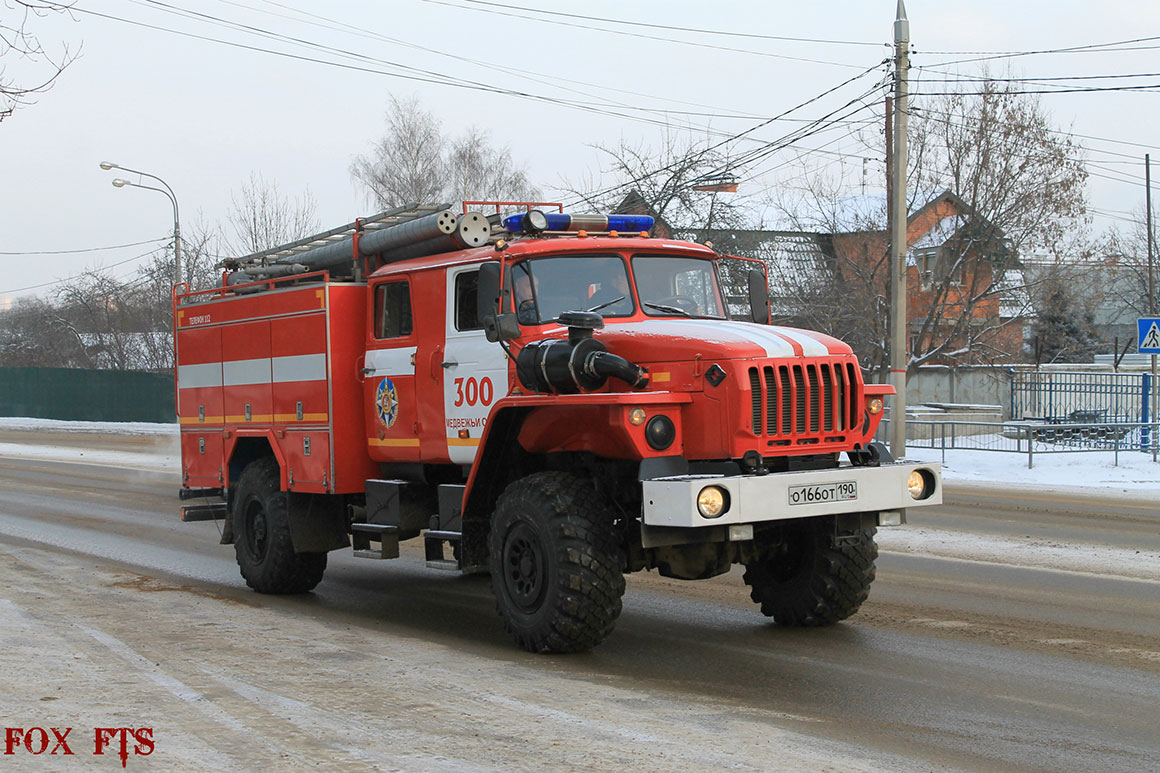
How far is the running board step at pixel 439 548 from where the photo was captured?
8656mm

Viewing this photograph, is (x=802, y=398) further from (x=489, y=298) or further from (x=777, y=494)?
(x=489, y=298)

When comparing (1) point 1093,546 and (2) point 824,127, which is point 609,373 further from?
(2) point 824,127

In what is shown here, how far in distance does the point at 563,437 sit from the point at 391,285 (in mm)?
2491

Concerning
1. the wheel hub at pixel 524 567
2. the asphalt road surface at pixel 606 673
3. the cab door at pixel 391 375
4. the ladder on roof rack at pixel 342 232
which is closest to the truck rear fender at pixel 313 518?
the asphalt road surface at pixel 606 673

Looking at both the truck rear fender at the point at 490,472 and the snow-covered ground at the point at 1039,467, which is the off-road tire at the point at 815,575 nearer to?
the truck rear fender at the point at 490,472

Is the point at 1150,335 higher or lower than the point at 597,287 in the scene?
higher

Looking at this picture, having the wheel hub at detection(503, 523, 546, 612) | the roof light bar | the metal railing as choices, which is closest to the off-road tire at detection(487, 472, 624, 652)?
the wheel hub at detection(503, 523, 546, 612)

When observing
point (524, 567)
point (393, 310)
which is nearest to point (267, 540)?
point (393, 310)

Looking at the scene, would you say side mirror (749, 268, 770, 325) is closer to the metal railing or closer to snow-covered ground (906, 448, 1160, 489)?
snow-covered ground (906, 448, 1160, 489)

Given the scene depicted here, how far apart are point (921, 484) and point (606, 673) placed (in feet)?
7.92

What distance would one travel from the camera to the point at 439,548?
8.94 meters

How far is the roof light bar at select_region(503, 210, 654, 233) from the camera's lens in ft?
28.1

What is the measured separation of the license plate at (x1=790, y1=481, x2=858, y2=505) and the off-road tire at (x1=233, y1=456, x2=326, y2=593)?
192 inches

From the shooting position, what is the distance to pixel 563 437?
7.91 meters
